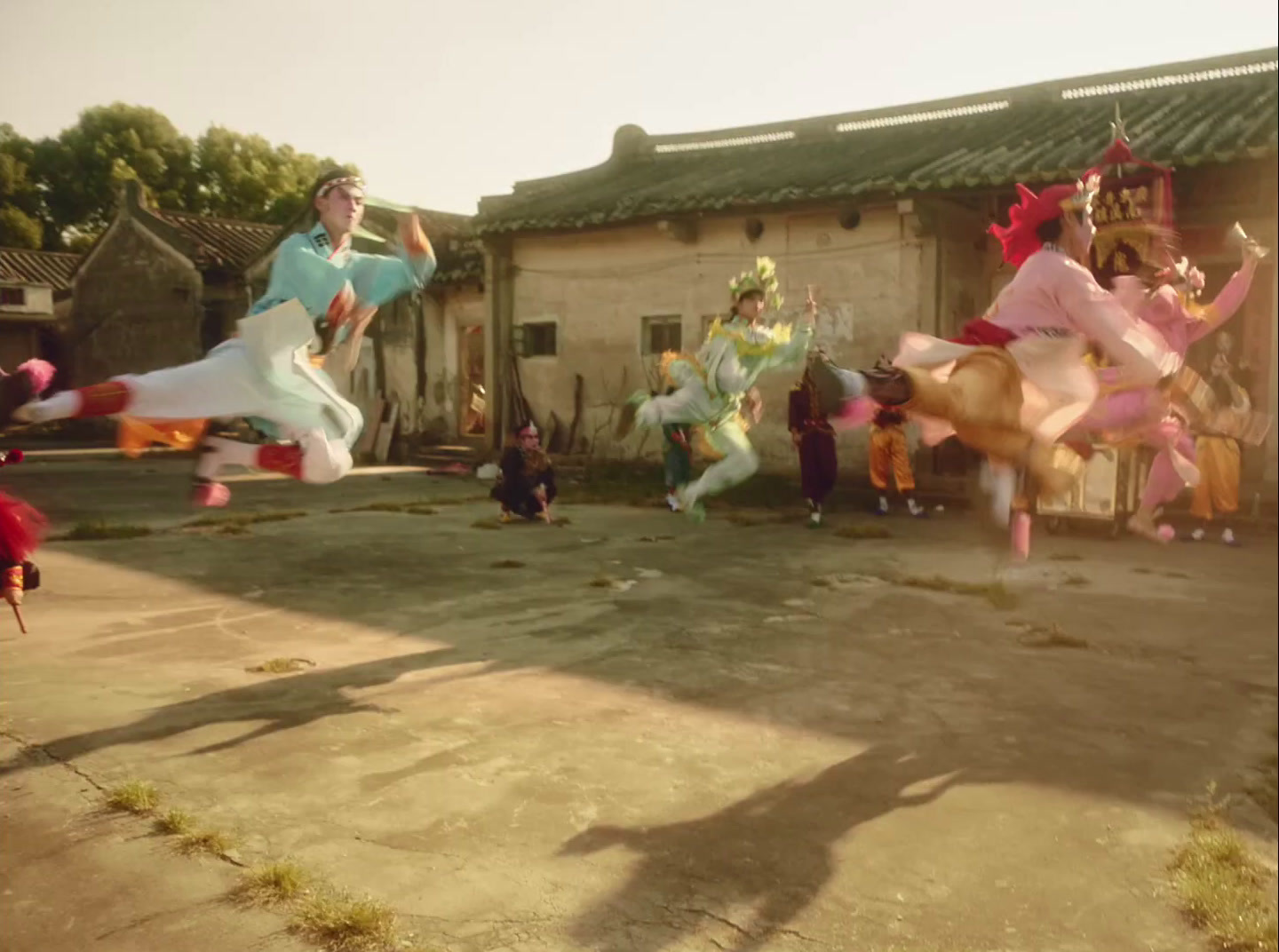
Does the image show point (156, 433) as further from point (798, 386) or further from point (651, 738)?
point (651, 738)

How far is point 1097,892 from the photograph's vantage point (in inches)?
148

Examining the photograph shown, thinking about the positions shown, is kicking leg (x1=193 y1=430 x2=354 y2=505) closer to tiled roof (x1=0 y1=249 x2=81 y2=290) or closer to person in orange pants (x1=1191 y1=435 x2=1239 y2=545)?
tiled roof (x1=0 y1=249 x2=81 y2=290)

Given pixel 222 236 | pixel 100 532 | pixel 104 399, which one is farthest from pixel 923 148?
pixel 100 532

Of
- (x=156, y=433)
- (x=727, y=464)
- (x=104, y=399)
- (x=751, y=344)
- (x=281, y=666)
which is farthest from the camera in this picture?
(x=281, y=666)

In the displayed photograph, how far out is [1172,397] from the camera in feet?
10.4

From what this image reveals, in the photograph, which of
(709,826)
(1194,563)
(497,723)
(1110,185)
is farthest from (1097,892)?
(1194,563)

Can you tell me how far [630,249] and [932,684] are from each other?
3.11m

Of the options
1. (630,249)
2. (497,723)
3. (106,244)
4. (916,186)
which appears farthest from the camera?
(916,186)

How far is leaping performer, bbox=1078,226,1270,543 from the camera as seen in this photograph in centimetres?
299

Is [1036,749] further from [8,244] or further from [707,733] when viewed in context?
[8,244]

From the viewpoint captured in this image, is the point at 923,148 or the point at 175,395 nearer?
the point at 175,395

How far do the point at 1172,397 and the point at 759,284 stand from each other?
1264mm

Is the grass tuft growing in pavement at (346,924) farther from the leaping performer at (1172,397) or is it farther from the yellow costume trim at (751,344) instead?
the leaping performer at (1172,397)

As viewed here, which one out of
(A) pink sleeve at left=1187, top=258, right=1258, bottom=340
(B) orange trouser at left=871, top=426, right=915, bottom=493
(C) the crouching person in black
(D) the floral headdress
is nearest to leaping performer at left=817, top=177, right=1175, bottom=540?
(A) pink sleeve at left=1187, top=258, right=1258, bottom=340
